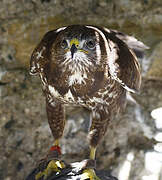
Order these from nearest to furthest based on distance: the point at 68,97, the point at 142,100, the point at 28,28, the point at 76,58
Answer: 1. the point at 76,58
2. the point at 68,97
3. the point at 28,28
4. the point at 142,100

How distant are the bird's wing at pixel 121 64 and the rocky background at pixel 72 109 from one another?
74 cm

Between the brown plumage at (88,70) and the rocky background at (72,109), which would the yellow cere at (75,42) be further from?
the rocky background at (72,109)

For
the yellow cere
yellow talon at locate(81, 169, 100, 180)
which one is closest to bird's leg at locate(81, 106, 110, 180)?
yellow talon at locate(81, 169, 100, 180)

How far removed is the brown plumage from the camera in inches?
113

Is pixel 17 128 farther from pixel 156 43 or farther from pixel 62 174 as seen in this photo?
pixel 156 43

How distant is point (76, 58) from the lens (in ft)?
9.41

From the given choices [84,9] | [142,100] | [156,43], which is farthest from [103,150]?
[84,9]

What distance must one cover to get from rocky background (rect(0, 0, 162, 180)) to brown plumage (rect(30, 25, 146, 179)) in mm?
788

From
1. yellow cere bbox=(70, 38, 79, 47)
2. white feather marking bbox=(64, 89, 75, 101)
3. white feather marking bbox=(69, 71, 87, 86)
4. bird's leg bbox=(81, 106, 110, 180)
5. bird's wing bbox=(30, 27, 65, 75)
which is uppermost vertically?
yellow cere bbox=(70, 38, 79, 47)

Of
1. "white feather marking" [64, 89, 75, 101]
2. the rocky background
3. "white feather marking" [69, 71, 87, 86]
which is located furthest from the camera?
the rocky background

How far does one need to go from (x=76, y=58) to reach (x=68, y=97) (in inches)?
16.2

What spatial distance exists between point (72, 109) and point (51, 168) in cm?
103

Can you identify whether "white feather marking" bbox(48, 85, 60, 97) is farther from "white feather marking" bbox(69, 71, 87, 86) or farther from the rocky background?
the rocky background

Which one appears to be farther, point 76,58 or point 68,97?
point 68,97
